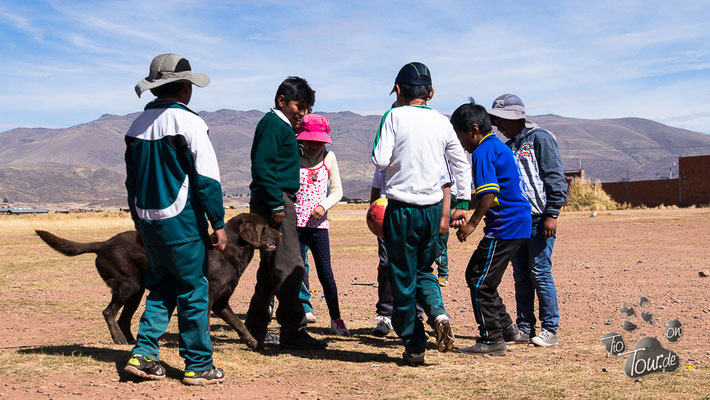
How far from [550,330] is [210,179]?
3452 mm

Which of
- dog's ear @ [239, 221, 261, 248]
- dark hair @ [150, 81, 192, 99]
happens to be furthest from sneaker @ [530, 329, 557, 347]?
dark hair @ [150, 81, 192, 99]

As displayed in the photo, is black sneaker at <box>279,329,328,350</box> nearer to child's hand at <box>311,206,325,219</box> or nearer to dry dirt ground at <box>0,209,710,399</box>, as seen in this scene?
dry dirt ground at <box>0,209,710,399</box>

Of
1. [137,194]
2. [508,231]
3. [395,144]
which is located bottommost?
[508,231]

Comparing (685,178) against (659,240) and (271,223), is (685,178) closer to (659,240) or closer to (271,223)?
(659,240)

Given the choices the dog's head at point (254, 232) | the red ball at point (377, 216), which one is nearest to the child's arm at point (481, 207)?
the red ball at point (377, 216)

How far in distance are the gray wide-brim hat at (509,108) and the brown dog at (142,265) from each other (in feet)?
7.34

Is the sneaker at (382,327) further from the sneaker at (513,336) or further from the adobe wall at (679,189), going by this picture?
the adobe wall at (679,189)

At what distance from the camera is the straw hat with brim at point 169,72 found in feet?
16.0

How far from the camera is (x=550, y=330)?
6453 millimetres

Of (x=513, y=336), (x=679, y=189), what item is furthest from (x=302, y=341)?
(x=679, y=189)

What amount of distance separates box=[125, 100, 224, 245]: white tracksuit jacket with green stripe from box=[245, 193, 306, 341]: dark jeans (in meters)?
1.24

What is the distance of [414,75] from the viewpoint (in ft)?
18.2

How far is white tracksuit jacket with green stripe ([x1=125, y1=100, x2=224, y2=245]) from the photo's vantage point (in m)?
4.73

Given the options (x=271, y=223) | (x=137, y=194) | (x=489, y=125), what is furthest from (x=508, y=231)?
(x=137, y=194)
